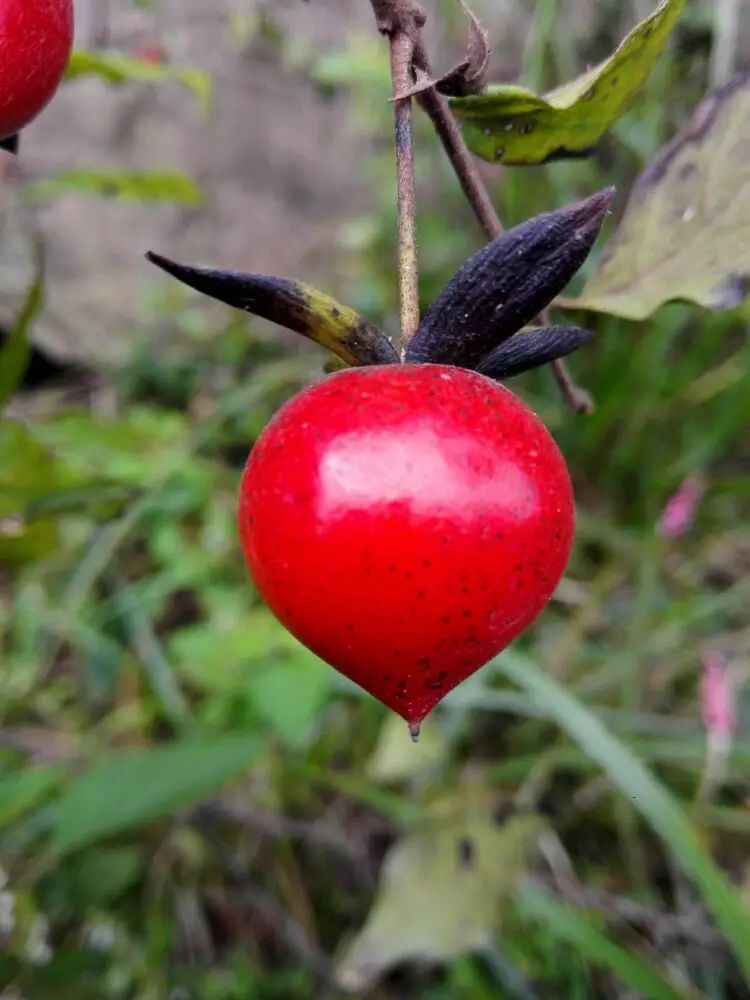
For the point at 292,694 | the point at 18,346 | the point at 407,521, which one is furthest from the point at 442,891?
the point at 407,521

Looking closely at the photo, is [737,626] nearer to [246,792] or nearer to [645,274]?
[246,792]

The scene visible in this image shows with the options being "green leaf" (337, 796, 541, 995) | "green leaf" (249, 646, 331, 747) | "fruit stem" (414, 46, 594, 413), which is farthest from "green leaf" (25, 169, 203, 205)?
"green leaf" (337, 796, 541, 995)

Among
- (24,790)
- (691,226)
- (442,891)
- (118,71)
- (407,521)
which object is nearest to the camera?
(407,521)

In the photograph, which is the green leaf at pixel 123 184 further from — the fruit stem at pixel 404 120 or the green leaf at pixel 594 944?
the green leaf at pixel 594 944

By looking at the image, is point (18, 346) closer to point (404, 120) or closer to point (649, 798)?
point (404, 120)

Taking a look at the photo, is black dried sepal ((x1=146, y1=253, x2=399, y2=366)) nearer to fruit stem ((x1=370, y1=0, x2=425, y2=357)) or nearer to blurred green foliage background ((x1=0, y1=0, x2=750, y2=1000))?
fruit stem ((x1=370, y1=0, x2=425, y2=357))

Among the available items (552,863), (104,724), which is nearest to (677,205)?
(552,863)
